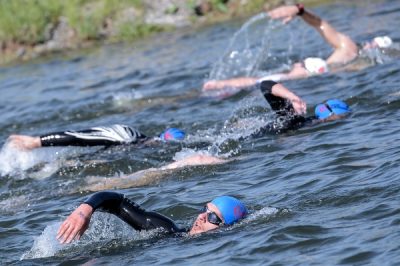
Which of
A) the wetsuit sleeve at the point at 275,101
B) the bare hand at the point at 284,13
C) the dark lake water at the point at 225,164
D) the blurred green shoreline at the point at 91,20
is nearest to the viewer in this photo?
the dark lake water at the point at 225,164

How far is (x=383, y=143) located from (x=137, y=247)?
3134 millimetres

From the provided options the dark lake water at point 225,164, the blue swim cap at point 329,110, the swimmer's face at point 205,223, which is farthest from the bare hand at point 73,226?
the blue swim cap at point 329,110

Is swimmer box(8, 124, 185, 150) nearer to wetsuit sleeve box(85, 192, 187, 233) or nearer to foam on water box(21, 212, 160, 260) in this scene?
foam on water box(21, 212, 160, 260)

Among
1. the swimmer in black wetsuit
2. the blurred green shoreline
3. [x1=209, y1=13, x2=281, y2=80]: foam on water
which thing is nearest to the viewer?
the swimmer in black wetsuit

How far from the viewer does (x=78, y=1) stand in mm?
25531

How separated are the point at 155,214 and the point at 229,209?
70 cm

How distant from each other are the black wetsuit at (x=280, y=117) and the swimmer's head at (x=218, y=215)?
11.1ft

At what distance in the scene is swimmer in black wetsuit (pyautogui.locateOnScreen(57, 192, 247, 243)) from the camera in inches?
297

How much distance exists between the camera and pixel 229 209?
25.4ft

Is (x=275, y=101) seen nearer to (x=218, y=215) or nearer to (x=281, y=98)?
(x=281, y=98)

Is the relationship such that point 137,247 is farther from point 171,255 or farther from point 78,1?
point 78,1

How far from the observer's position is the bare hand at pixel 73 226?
7.07 m

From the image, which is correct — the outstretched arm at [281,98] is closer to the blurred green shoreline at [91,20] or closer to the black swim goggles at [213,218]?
the black swim goggles at [213,218]

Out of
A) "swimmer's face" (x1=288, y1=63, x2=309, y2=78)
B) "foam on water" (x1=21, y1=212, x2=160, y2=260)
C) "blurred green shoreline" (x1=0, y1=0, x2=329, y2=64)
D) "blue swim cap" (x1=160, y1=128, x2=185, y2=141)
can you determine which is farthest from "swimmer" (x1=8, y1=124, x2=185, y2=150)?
"blurred green shoreline" (x1=0, y1=0, x2=329, y2=64)
